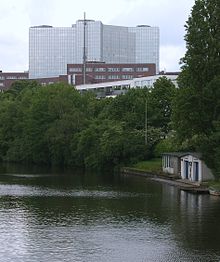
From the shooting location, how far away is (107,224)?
127ft

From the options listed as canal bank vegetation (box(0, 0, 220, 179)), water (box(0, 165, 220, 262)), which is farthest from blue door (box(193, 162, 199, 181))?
water (box(0, 165, 220, 262))

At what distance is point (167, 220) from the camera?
4059 centimetres

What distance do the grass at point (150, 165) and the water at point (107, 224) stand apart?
17239 millimetres

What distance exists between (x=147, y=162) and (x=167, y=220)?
156 ft

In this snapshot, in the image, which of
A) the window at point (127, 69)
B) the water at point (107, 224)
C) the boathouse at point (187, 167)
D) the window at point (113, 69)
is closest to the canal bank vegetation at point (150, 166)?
the boathouse at point (187, 167)

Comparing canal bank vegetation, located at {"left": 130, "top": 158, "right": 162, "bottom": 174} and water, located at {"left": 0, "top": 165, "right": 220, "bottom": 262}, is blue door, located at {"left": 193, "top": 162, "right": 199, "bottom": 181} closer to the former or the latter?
water, located at {"left": 0, "top": 165, "right": 220, "bottom": 262}

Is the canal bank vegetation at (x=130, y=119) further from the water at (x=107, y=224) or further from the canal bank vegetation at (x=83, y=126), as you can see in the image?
the water at (x=107, y=224)

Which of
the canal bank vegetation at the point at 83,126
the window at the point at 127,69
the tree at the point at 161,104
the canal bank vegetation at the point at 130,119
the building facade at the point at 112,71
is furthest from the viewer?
the window at the point at 127,69

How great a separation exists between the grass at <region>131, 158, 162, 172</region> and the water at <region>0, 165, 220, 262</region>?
17.2 m

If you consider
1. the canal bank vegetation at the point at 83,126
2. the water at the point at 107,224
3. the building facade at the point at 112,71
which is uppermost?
the building facade at the point at 112,71

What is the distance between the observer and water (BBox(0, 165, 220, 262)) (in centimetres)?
2983

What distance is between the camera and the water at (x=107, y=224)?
2983 centimetres

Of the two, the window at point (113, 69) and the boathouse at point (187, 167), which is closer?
the boathouse at point (187, 167)

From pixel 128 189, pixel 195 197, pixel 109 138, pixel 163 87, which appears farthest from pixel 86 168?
pixel 195 197
